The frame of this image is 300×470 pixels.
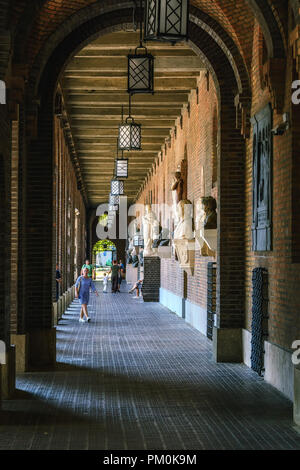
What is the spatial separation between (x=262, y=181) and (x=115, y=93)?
840 centimetres

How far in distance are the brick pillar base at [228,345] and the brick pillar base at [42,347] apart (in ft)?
8.77

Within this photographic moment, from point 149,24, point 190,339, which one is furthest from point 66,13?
point 190,339

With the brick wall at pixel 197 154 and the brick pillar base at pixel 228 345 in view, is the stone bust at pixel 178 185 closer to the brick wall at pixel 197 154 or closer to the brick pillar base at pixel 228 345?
the brick wall at pixel 197 154

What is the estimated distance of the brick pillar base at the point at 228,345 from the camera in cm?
1134

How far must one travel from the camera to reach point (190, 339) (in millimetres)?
14625

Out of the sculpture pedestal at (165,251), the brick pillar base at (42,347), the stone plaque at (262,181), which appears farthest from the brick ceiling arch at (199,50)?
the sculpture pedestal at (165,251)

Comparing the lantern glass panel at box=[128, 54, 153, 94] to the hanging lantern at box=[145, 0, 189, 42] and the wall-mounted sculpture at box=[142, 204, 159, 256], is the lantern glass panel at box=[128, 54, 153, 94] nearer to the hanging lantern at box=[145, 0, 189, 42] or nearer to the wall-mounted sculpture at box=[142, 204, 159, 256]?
the hanging lantern at box=[145, 0, 189, 42]

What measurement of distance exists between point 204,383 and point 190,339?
5.16 metres

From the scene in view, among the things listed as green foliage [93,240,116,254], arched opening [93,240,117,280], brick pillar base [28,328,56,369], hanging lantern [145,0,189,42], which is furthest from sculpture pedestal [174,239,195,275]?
green foliage [93,240,116,254]

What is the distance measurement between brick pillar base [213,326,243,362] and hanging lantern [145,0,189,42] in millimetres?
5780

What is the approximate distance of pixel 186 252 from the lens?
1712 cm

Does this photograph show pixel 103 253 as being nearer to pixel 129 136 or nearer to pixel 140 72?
pixel 129 136

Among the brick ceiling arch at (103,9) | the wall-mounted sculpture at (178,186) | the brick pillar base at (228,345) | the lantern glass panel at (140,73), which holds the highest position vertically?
the brick ceiling arch at (103,9)

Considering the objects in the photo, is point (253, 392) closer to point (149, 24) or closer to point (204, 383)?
point (204, 383)
